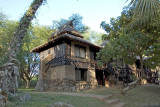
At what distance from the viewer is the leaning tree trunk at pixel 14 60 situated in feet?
19.0

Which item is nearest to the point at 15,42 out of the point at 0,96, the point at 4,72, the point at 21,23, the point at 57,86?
the point at 21,23

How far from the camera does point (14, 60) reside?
6547mm

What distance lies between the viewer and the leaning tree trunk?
5.80 m

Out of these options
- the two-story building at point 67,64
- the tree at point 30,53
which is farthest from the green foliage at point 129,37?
the tree at point 30,53

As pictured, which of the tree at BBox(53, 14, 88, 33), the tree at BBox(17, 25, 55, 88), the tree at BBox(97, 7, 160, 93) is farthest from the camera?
the tree at BBox(53, 14, 88, 33)

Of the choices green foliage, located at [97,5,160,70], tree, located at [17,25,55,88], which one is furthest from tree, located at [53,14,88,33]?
green foliage, located at [97,5,160,70]

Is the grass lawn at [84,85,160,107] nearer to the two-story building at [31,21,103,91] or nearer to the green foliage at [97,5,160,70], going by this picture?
the green foliage at [97,5,160,70]

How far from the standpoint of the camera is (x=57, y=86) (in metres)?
14.5

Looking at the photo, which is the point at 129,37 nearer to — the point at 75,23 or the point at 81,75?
the point at 81,75

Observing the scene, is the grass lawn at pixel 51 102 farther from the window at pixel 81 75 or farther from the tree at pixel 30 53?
the tree at pixel 30 53

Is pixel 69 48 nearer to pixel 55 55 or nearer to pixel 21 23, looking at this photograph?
pixel 55 55

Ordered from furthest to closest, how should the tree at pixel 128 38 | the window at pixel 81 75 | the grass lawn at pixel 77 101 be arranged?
the window at pixel 81 75 < the tree at pixel 128 38 < the grass lawn at pixel 77 101

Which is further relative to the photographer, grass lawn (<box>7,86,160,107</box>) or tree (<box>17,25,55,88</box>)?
tree (<box>17,25,55,88</box>)

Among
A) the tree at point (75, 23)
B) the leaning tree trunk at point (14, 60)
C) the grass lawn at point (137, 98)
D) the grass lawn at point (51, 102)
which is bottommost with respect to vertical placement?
the grass lawn at point (137, 98)
